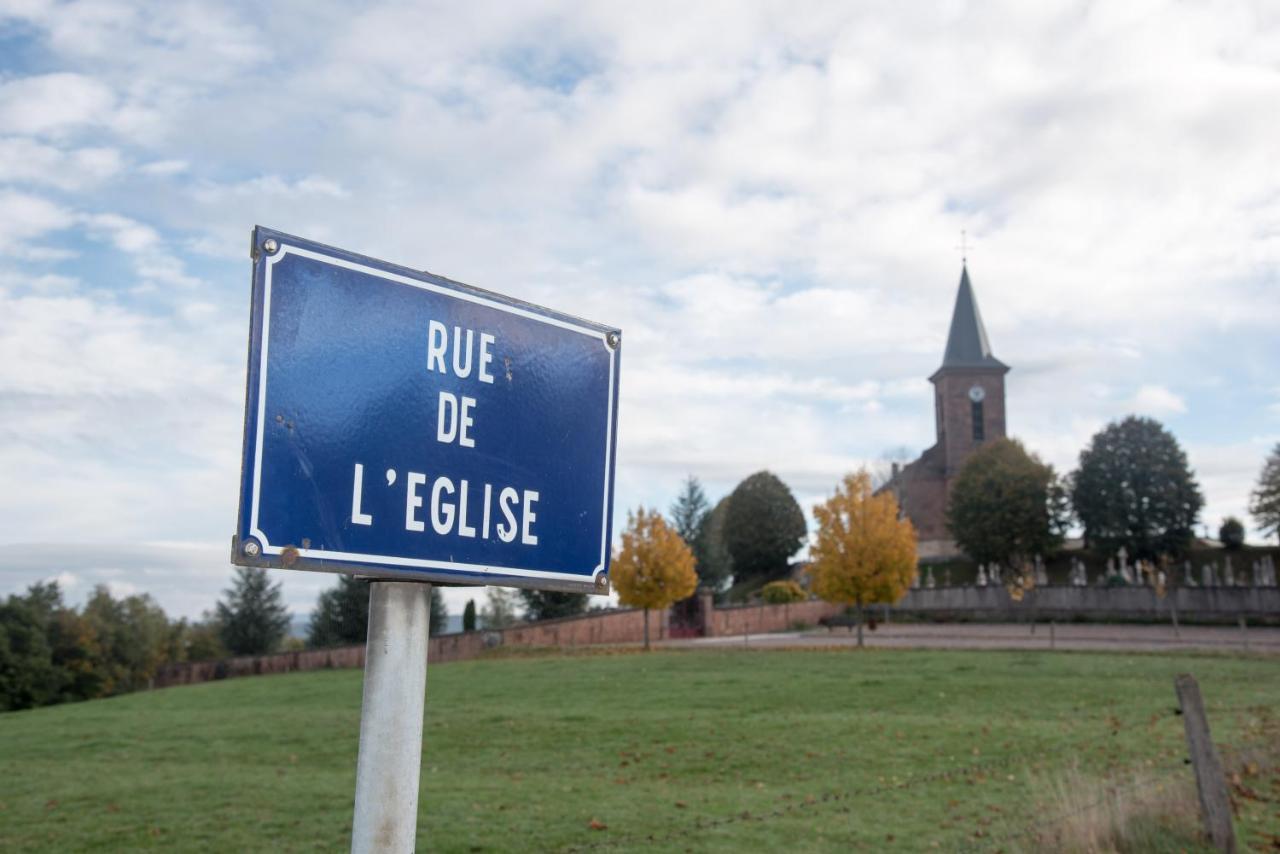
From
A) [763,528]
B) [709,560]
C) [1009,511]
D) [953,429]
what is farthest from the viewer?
[953,429]

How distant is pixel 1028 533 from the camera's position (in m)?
61.8

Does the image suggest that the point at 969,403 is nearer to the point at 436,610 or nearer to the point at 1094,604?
the point at 1094,604

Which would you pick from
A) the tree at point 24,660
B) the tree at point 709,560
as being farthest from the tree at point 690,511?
the tree at point 24,660

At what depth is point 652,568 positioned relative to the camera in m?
38.5

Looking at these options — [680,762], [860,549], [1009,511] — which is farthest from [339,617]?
[680,762]

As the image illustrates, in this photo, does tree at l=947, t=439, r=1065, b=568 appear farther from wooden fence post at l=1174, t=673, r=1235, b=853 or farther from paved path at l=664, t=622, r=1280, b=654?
wooden fence post at l=1174, t=673, r=1235, b=853

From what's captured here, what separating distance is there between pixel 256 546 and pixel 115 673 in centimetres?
5411

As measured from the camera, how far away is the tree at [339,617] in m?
48.8

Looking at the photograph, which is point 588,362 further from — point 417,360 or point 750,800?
point 750,800

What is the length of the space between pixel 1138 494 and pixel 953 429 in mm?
21931

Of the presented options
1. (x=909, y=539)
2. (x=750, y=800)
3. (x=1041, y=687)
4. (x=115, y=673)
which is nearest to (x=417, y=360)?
(x=750, y=800)

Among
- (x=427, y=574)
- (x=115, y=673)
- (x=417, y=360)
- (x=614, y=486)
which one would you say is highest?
(x=417, y=360)

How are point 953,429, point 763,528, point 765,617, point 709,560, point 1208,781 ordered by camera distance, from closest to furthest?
point 1208,781
point 765,617
point 709,560
point 763,528
point 953,429

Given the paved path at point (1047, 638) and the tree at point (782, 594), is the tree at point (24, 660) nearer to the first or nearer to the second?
the paved path at point (1047, 638)
